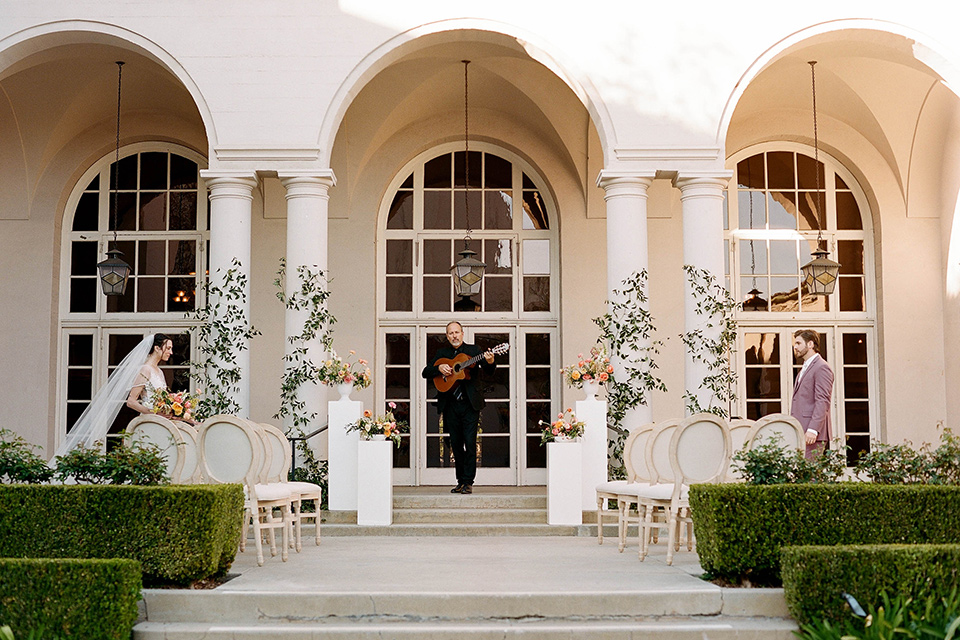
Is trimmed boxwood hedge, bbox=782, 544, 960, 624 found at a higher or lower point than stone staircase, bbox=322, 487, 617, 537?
higher

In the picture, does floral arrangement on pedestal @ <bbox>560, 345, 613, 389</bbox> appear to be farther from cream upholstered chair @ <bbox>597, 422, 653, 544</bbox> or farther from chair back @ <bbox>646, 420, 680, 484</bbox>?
chair back @ <bbox>646, 420, 680, 484</bbox>

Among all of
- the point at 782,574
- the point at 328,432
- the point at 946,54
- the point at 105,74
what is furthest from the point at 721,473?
the point at 105,74

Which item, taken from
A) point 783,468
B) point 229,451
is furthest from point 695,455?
point 229,451

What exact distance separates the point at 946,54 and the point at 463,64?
16.7 ft

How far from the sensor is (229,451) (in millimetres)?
7020

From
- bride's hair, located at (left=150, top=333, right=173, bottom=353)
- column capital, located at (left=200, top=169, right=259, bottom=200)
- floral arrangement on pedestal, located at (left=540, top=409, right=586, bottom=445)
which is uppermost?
column capital, located at (left=200, top=169, right=259, bottom=200)

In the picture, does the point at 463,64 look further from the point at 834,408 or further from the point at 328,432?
the point at 834,408

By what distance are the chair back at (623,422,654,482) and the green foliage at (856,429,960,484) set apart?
247 centimetres

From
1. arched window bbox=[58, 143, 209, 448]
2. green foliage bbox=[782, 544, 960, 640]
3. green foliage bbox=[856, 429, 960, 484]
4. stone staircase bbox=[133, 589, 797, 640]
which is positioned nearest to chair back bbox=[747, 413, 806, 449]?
green foliage bbox=[856, 429, 960, 484]

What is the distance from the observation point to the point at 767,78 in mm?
11883

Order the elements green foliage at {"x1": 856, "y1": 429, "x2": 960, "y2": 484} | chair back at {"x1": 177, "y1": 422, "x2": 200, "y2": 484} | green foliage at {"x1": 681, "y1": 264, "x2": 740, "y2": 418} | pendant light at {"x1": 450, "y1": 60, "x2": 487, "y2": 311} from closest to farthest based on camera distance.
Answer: green foliage at {"x1": 856, "y1": 429, "x2": 960, "y2": 484} → chair back at {"x1": 177, "y1": 422, "x2": 200, "y2": 484} → green foliage at {"x1": 681, "y1": 264, "x2": 740, "y2": 418} → pendant light at {"x1": 450, "y1": 60, "x2": 487, "y2": 311}

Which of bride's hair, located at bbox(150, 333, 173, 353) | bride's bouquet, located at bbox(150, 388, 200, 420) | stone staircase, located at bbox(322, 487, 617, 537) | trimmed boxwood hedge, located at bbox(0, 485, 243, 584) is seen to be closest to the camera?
trimmed boxwood hedge, located at bbox(0, 485, 243, 584)

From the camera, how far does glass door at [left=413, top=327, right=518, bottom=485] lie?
485 inches

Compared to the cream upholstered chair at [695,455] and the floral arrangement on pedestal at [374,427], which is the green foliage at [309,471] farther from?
the cream upholstered chair at [695,455]
